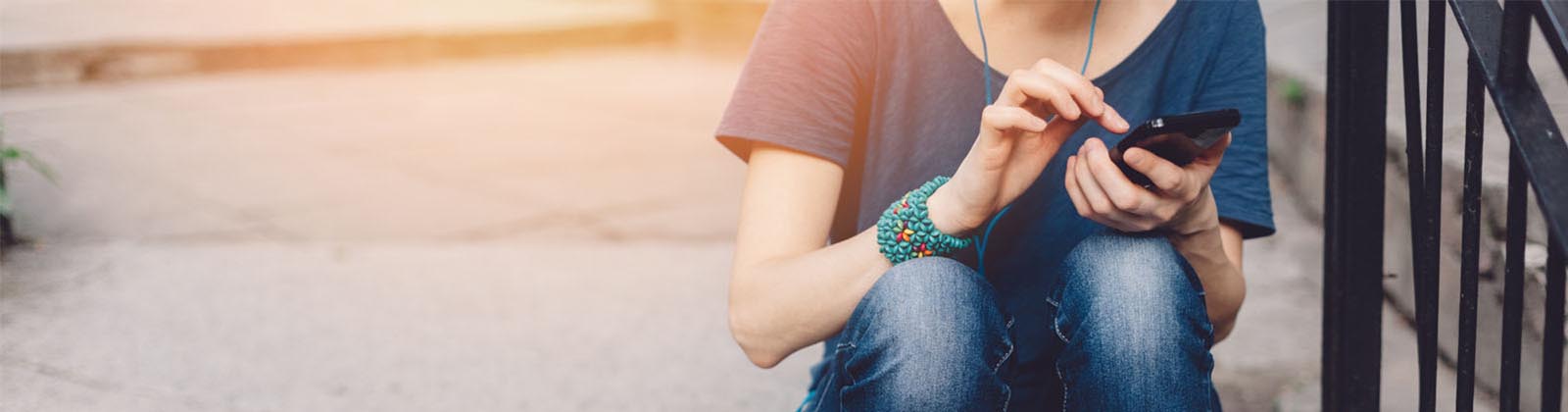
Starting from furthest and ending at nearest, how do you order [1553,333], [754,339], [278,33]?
[278,33]
[754,339]
[1553,333]

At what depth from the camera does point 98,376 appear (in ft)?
8.40

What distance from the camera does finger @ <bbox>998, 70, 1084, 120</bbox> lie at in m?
1.33

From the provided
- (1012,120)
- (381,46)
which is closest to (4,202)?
(1012,120)

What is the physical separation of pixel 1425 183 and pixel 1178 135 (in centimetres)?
36

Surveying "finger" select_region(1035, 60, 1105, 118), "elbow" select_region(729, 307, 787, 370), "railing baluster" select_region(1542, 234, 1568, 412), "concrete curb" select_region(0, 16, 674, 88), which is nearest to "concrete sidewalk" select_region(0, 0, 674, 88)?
"concrete curb" select_region(0, 16, 674, 88)

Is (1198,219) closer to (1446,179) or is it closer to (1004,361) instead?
(1004,361)

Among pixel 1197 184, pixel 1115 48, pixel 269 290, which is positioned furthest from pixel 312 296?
pixel 1197 184

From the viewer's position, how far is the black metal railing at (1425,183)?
1235 mm

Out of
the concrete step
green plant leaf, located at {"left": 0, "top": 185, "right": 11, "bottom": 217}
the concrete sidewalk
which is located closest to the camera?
the concrete step

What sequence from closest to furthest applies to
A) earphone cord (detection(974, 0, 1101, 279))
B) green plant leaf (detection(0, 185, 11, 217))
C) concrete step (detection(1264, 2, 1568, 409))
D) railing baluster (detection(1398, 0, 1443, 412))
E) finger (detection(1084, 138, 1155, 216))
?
1. finger (detection(1084, 138, 1155, 216))
2. railing baluster (detection(1398, 0, 1443, 412))
3. earphone cord (detection(974, 0, 1101, 279))
4. concrete step (detection(1264, 2, 1568, 409))
5. green plant leaf (detection(0, 185, 11, 217))

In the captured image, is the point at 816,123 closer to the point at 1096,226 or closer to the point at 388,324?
the point at 1096,226

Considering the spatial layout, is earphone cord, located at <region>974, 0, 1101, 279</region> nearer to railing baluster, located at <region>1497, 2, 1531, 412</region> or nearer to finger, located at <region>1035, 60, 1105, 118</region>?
finger, located at <region>1035, 60, 1105, 118</region>

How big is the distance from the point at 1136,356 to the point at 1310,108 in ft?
8.80

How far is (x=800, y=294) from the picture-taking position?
158 cm
